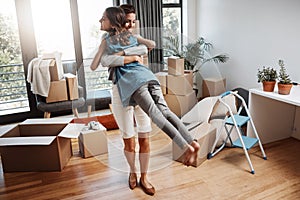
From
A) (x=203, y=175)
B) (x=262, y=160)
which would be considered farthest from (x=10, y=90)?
(x=262, y=160)

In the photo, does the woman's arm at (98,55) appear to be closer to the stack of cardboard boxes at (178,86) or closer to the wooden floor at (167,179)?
the stack of cardboard boxes at (178,86)

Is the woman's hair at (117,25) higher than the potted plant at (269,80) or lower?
higher

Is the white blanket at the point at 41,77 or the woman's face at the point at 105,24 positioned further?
the white blanket at the point at 41,77

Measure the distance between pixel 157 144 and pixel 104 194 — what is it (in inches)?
21.9

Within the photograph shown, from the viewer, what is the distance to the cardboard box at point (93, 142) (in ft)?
8.25

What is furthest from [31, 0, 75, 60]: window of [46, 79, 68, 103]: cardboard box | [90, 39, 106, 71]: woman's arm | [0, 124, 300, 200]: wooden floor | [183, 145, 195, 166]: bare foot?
[183, 145, 195, 166]: bare foot

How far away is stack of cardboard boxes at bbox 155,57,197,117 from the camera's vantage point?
164 centimetres

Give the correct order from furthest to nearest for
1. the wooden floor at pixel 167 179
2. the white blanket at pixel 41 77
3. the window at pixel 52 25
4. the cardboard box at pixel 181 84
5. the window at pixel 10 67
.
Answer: the window at pixel 52 25
the window at pixel 10 67
the white blanket at pixel 41 77
the wooden floor at pixel 167 179
the cardboard box at pixel 181 84

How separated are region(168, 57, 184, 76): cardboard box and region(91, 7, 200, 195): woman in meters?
0.38

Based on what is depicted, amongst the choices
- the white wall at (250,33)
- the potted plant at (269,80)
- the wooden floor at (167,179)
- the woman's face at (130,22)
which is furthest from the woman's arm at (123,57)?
the white wall at (250,33)

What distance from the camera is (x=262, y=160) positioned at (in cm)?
247

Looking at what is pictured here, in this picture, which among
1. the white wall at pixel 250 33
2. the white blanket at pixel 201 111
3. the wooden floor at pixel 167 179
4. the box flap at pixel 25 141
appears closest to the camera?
the white blanket at pixel 201 111

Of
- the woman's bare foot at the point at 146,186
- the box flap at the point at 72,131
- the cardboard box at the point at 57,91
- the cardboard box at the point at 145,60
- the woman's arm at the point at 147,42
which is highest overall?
the woman's arm at the point at 147,42

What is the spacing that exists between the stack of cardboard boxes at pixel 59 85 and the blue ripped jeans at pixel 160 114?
6.55 ft
